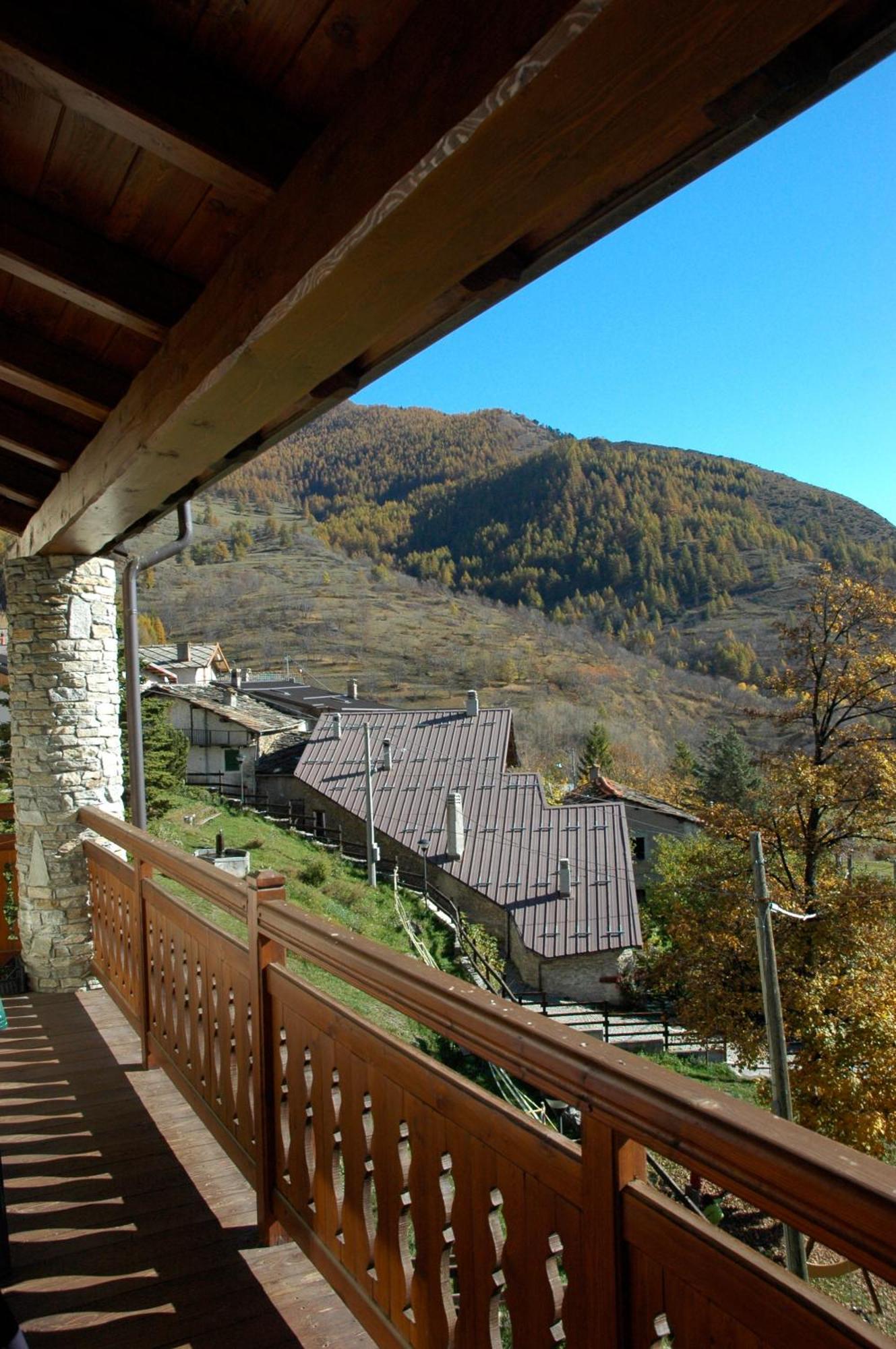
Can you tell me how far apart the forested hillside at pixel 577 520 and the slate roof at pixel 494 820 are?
47786mm

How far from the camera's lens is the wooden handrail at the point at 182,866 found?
252 cm

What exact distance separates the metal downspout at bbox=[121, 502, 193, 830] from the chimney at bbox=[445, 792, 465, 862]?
13.8m

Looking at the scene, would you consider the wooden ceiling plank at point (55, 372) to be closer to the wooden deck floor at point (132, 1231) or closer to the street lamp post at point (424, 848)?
the wooden deck floor at point (132, 1231)

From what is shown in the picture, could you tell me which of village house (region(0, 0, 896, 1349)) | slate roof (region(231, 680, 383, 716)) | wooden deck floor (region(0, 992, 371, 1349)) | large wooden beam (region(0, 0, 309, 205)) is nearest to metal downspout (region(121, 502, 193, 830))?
village house (region(0, 0, 896, 1349))

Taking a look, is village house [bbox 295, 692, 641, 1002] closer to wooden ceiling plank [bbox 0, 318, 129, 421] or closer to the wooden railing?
the wooden railing

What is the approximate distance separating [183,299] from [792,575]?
83.8 m

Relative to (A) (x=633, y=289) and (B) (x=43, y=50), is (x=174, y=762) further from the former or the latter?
(A) (x=633, y=289)

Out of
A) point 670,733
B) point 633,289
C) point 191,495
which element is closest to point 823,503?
point 633,289

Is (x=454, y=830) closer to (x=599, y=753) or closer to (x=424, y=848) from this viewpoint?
(x=424, y=848)

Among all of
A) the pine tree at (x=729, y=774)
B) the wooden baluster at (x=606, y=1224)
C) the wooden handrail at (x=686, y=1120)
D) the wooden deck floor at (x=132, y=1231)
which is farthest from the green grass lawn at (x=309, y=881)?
the pine tree at (x=729, y=774)

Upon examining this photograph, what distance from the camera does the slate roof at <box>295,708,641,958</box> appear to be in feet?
61.2

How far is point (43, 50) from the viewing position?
5.16 ft

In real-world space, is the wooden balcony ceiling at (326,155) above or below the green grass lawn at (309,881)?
above

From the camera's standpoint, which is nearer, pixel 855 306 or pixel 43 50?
pixel 43 50
